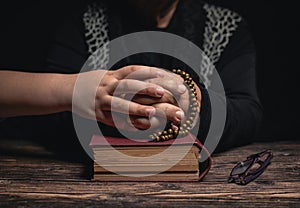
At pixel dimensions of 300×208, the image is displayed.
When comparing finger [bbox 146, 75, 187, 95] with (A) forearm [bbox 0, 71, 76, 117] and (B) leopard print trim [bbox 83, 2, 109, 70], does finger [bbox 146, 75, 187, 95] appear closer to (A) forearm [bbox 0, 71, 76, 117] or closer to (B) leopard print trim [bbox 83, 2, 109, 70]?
(A) forearm [bbox 0, 71, 76, 117]

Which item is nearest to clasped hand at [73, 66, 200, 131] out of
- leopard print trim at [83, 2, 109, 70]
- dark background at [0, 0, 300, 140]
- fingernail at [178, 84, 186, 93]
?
fingernail at [178, 84, 186, 93]

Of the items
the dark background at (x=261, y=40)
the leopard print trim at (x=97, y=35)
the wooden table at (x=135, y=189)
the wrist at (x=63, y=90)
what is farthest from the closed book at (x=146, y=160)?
the dark background at (x=261, y=40)

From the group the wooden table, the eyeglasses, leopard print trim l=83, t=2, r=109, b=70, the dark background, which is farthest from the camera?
the dark background

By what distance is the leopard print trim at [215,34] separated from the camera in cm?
148

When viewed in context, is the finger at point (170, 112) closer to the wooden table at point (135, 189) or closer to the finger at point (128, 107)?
the finger at point (128, 107)

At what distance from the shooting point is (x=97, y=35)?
1454mm

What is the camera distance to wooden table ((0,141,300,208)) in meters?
0.87

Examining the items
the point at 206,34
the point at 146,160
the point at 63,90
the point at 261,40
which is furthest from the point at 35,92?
the point at 261,40

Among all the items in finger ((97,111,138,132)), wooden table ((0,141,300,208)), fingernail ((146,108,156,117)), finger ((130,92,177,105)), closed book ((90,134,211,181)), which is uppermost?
finger ((130,92,177,105))

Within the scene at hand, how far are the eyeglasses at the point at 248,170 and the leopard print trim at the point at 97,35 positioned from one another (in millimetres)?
563

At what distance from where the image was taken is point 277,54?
70.0 inches

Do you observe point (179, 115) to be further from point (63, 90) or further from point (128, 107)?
point (63, 90)

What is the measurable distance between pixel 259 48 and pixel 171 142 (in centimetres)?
94

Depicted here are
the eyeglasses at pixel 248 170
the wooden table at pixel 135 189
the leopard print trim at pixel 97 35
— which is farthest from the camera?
the leopard print trim at pixel 97 35
